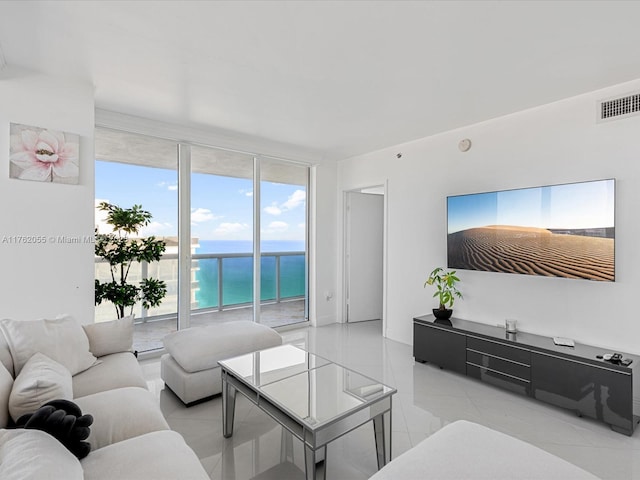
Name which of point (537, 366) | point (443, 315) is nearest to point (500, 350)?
point (537, 366)

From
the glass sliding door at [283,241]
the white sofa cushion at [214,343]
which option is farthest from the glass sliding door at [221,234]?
the white sofa cushion at [214,343]

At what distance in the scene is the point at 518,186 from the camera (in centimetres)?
312

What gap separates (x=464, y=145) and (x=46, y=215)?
3873mm

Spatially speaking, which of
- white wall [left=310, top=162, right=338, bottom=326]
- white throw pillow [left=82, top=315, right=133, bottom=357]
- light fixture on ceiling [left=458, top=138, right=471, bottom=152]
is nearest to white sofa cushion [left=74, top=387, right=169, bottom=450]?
white throw pillow [left=82, top=315, right=133, bottom=357]

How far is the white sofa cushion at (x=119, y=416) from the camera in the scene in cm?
143

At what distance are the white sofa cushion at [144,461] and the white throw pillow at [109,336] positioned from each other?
127cm

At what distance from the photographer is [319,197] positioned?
4.95 m

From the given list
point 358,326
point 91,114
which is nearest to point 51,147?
point 91,114

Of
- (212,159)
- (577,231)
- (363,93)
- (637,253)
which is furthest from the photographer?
(212,159)

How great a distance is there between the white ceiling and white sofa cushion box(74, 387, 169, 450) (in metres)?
2.06

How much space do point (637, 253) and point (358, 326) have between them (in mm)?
3357

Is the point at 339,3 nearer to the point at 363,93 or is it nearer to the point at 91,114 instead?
the point at 363,93

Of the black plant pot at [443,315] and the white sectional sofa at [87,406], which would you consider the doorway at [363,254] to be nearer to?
the black plant pot at [443,315]

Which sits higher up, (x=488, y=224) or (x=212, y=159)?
(x=212, y=159)
